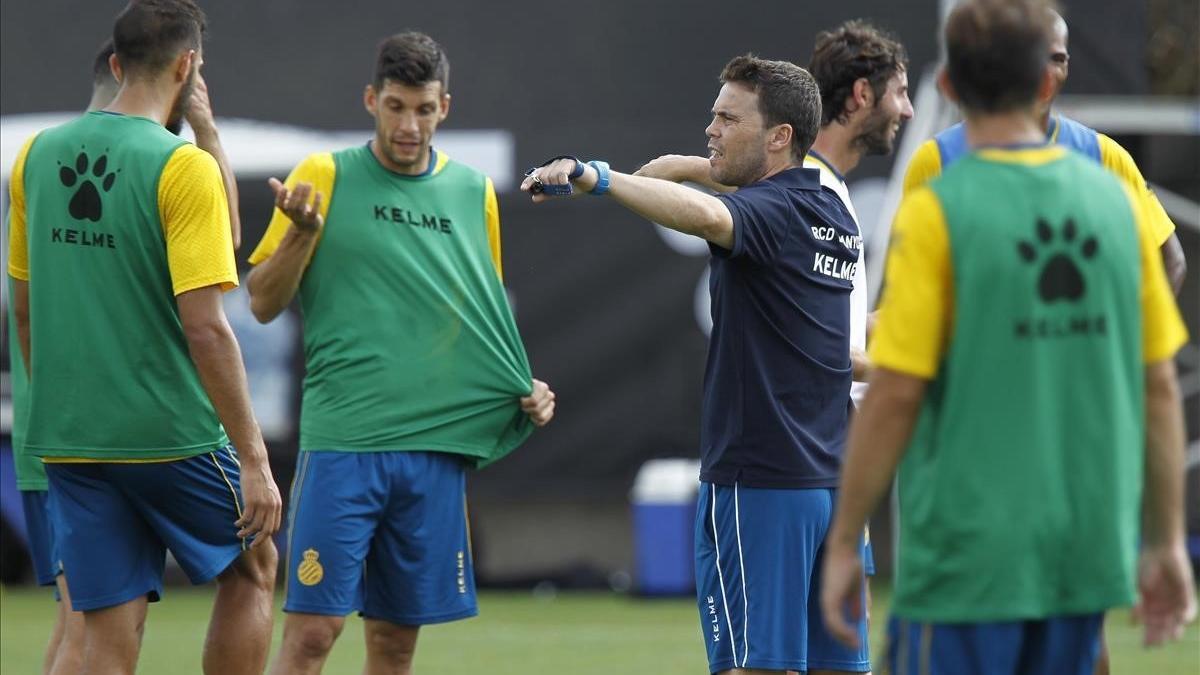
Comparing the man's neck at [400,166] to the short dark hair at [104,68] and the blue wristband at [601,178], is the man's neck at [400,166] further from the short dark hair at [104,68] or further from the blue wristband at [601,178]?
the blue wristband at [601,178]

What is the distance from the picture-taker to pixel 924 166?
4.59 metres

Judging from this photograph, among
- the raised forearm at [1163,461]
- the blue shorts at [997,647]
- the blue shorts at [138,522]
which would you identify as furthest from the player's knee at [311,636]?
the raised forearm at [1163,461]

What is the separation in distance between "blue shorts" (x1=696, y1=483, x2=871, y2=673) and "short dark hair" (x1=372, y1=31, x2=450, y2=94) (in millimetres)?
1790

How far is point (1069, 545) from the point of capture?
3072 millimetres

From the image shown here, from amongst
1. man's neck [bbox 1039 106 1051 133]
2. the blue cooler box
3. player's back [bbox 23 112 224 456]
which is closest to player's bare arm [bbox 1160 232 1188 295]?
man's neck [bbox 1039 106 1051 133]

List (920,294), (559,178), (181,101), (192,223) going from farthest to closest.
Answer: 1. (181,101)
2. (192,223)
3. (559,178)
4. (920,294)

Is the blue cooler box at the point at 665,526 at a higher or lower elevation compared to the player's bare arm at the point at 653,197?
lower

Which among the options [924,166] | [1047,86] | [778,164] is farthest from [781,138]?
[1047,86]

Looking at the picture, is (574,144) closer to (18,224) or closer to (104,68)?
(104,68)

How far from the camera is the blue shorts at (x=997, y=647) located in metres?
3.09

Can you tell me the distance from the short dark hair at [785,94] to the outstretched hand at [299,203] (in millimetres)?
1239

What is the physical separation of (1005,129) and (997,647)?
96cm

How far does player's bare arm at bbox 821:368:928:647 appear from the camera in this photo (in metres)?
3.04

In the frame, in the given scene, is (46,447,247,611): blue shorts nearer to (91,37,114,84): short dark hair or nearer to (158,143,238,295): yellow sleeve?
(158,143,238,295): yellow sleeve
